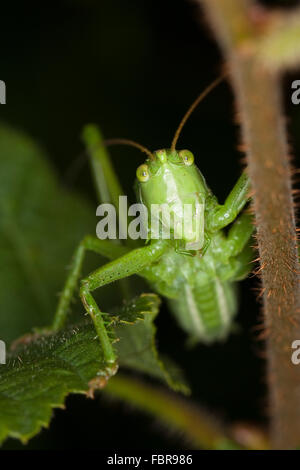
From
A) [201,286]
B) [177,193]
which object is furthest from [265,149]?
[201,286]

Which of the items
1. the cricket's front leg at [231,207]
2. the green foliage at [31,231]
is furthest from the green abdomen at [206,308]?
the green foliage at [31,231]

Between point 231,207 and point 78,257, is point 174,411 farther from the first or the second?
point 231,207

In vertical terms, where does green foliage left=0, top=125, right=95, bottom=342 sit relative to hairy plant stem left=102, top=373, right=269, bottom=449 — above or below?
above

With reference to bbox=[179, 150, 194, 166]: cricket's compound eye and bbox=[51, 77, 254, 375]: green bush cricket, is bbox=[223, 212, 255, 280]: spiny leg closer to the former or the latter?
bbox=[51, 77, 254, 375]: green bush cricket

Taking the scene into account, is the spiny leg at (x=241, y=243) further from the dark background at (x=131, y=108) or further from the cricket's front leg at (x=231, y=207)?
the dark background at (x=131, y=108)

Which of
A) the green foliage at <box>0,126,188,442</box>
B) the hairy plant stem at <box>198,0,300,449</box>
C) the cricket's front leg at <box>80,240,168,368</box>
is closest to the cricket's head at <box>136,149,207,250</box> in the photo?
the cricket's front leg at <box>80,240,168,368</box>

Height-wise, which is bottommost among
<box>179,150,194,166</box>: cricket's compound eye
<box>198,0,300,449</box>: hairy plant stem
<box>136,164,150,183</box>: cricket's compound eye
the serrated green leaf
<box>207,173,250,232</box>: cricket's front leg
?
the serrated green leaf

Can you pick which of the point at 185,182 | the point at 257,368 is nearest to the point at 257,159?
the point at 185,182
